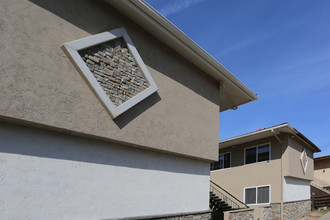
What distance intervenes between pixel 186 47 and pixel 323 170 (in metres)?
23.9

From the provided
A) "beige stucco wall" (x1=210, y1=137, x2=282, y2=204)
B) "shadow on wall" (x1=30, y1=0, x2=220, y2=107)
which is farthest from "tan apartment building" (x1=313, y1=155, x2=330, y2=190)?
"shadow on wall" (x1=30, y1=0, x2=220, y2=107)

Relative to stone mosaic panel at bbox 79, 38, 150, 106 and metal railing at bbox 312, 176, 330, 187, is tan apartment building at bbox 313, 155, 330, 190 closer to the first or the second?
metal railing at bbox 312, 176, 330, 187

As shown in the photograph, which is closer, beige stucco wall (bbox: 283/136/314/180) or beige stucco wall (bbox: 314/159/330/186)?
beige stucco wall (bbox: 283/136/314/180)

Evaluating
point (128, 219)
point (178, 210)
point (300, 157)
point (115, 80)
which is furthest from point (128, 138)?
point (300, 157)

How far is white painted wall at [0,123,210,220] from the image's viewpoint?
564 centimetres

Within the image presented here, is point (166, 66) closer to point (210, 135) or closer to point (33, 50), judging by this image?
point (210, 135)

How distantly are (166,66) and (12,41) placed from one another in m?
5.08

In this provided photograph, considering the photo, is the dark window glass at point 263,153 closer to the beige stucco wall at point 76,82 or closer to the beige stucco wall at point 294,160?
the beige stucco wall at point 294,160

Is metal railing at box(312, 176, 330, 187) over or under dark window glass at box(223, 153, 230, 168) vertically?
under

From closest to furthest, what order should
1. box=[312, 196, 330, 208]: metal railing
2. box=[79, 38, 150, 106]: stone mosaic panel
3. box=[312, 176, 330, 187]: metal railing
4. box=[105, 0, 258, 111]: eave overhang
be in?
box=[79, 38, 150, 106]: stone mosaic panel
box=[105, 0, 258, 111]: eave overhang
box=[312, 196, 330, 208]: metal railing
box=[312, 176, 330, 187]: metal railing

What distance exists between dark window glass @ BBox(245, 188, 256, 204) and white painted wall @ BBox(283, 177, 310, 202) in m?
1.91

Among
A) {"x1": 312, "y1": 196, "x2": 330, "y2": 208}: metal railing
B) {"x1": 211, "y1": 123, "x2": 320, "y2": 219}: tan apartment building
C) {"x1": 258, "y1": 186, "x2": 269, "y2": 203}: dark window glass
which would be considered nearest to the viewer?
{"x1": 211, "y1": 123, "x2": 320, "y2": 219}: tan apartment building

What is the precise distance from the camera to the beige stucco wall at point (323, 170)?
1032 inches

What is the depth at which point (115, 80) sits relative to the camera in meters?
7.66
